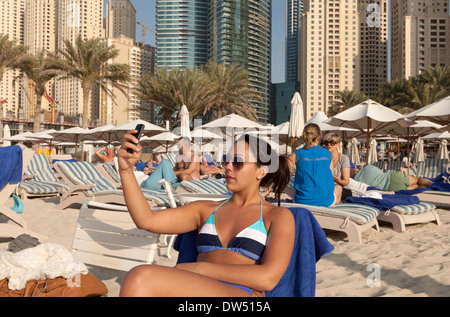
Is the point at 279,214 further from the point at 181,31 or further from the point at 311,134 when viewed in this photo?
the point at 181,31

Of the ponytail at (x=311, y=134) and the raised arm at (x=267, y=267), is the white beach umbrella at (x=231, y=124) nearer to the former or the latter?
the ponytail at (x=311, y=134)

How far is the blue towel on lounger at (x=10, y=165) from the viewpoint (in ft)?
16.5

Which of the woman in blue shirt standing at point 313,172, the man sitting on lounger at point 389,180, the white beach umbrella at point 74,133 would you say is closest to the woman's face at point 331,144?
the woman in blue shirt standing at point 313,172

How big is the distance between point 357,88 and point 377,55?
13810mm

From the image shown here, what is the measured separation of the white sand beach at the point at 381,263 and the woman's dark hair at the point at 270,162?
1515 millimetres

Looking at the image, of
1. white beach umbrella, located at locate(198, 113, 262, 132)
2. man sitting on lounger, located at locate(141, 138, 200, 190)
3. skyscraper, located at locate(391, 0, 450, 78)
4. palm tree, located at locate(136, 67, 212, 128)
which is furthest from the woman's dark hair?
skyscraper, located at locate(391, 0, 450, 78)

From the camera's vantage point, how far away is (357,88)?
356 ft

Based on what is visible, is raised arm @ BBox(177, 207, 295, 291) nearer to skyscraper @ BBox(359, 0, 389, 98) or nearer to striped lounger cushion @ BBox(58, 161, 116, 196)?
striped lounger cushion @ BBox(58, 161, 116, 196)

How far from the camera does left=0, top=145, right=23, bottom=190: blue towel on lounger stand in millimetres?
5043

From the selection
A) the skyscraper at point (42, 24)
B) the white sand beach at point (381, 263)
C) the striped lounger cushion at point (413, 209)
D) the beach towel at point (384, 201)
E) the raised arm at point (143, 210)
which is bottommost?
the white sand beach at point (381, 263)

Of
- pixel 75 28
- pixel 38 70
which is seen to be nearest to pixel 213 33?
pixel 75 28

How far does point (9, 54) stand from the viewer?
24266 mm

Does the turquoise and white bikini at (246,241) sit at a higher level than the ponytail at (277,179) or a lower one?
lower
